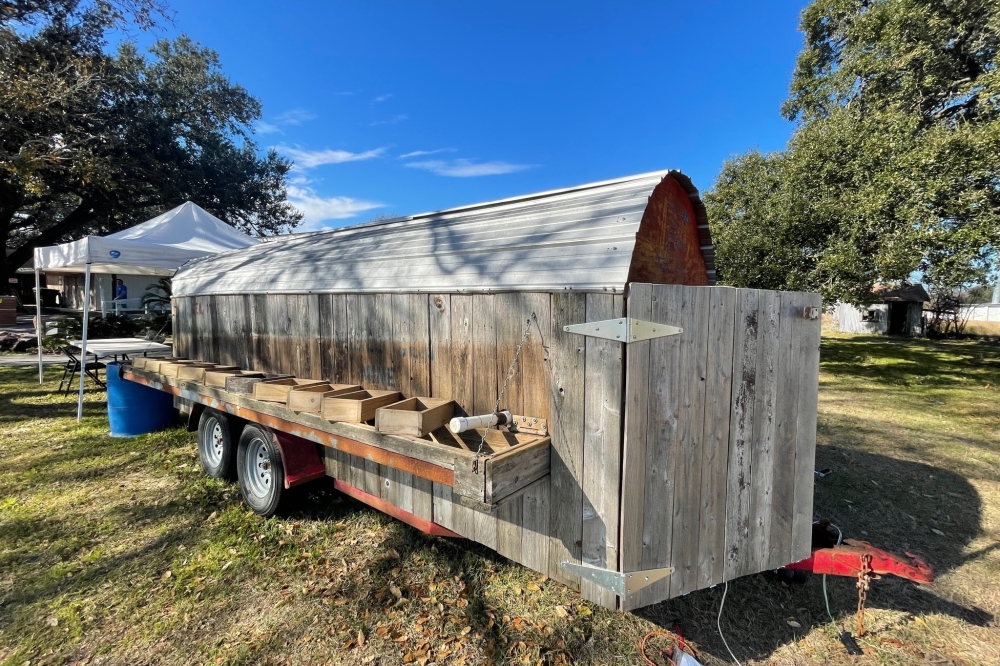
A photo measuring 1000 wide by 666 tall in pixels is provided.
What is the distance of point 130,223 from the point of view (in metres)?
19.4

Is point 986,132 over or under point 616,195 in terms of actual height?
over

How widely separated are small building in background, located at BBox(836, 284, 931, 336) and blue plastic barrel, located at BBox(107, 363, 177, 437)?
34.6 metres

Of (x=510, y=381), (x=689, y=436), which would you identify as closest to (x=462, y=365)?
(x=510, y=381)

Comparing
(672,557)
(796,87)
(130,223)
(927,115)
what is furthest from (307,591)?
(130,223)

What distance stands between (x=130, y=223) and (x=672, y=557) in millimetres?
25104

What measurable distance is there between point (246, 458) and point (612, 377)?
3.74m

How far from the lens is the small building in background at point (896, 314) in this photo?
94.7ft

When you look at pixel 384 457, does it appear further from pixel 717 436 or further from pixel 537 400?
pixel 717 436

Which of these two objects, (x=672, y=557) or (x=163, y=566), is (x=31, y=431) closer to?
(x=163, y=566)

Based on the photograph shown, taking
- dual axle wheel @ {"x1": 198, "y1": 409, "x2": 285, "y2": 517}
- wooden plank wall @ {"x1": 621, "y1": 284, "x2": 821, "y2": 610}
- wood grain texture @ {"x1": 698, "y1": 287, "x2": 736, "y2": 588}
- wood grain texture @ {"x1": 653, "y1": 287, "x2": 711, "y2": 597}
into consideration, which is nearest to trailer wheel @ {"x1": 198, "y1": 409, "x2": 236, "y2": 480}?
dual axle wheel @ {"x1": 198, "y1": 409, "x2": 285, "y2": 517}

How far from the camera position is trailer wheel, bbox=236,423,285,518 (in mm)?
3725

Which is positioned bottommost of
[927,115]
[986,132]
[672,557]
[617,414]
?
[672,557]

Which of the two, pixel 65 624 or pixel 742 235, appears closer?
pixel 65 624

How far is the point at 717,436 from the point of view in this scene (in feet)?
7.96
